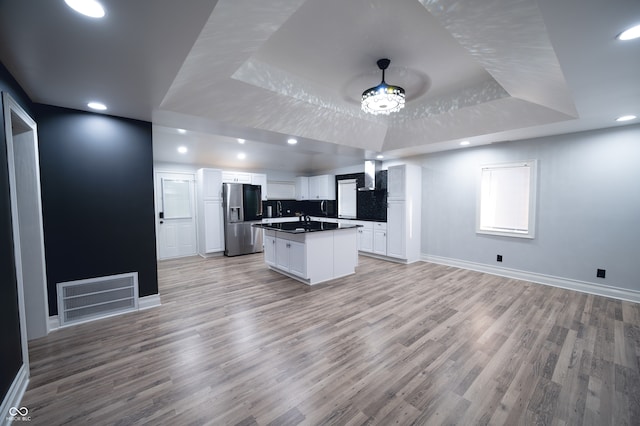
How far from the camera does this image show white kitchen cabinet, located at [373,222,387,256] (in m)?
5.64

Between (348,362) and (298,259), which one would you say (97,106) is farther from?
(348,362)

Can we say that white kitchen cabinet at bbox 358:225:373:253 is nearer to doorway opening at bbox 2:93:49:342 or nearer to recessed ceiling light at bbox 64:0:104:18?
doorway opening at bbox 2:93:49:342

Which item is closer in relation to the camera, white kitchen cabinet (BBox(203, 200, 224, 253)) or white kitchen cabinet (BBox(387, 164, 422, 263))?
white kitchen cabinet (BBox(387, 164, 422, 263))

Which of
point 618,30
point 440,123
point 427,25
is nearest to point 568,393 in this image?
point 618,30

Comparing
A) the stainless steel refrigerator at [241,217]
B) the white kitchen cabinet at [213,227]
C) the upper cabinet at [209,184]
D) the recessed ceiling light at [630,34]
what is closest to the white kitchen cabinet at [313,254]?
the stainless steel refrigerator at [241,217]

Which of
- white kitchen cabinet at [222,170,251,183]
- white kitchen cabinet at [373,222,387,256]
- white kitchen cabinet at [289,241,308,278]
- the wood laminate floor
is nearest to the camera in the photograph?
the wood laminate floor

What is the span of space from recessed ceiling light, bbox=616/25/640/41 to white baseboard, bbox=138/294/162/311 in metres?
4.91

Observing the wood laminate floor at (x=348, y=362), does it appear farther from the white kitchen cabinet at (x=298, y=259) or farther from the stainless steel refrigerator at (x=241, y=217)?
the stainless steel refrigerator at (x=241, y=217)

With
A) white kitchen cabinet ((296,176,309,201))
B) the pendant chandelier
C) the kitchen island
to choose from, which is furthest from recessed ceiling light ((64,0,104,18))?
white kitchen cabinet ((296,176,309,201))

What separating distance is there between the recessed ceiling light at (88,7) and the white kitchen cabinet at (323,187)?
6112 millimetres

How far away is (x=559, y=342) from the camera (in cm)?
239

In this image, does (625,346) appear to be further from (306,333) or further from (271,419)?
(271,419)

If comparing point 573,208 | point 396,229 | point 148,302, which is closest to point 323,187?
point 396,229

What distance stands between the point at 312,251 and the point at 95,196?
2.84 m
